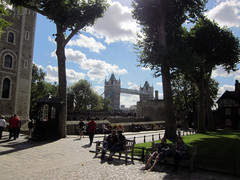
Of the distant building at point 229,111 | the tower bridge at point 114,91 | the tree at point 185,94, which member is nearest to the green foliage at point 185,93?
the tree at point 185,94

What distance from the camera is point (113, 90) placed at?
162 m

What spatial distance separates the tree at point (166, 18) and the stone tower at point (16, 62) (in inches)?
780

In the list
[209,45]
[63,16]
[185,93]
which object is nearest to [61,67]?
[63,16]

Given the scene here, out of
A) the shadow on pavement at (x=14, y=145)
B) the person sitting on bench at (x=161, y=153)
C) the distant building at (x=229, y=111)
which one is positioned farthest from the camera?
the distant building at (x=229, y=111)

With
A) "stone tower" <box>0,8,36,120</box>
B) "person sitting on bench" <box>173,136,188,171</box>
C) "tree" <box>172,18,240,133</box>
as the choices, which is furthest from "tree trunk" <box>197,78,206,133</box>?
"stone tower" <box>0,8,36,120</box>

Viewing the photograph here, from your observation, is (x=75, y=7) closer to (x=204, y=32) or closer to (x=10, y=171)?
(x=10, y=171)

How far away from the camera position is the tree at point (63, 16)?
15.8 m

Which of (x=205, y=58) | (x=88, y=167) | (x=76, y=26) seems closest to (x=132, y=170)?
(x=88, y=167)

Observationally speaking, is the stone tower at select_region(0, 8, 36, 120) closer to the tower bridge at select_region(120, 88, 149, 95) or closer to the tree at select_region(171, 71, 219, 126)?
the tree at select_region(171, 71, 219, 126)

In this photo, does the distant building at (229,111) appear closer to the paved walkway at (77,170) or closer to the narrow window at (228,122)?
the narrow window at (228,122)

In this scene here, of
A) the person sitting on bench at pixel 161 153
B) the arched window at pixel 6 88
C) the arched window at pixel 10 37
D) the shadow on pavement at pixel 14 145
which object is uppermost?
the arched window at pixel 10 37

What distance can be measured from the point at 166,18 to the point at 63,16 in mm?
9241

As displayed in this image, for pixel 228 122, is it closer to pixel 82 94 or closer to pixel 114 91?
pixel 82 94

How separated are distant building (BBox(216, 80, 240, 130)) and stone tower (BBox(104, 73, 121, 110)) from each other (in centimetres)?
10997
